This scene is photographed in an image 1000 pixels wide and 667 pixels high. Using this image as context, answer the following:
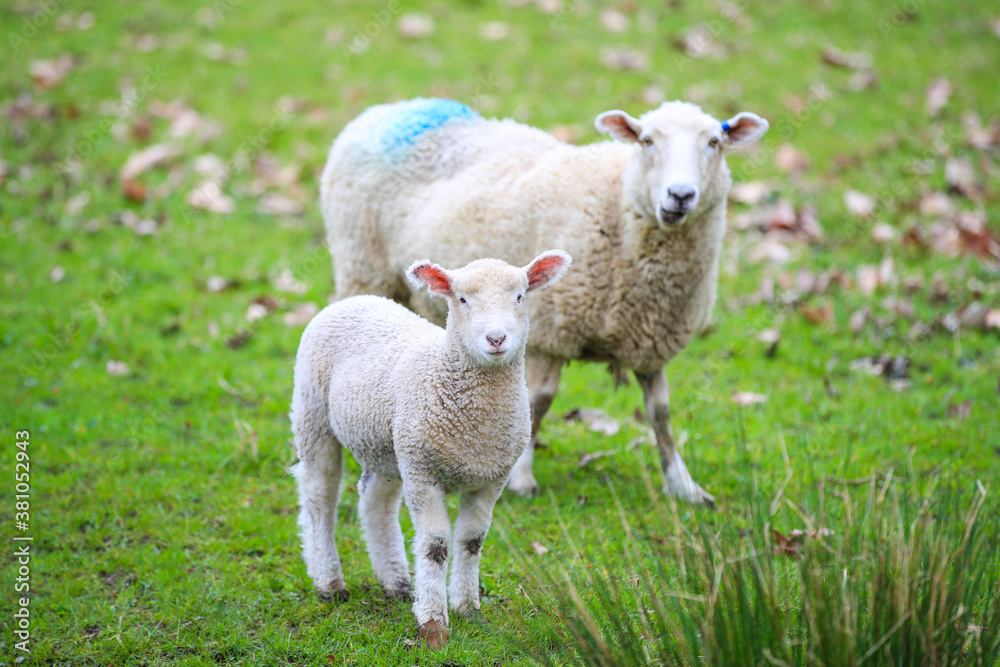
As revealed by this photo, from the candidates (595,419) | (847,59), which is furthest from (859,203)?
(595,419)

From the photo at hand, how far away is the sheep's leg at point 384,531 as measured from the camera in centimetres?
385

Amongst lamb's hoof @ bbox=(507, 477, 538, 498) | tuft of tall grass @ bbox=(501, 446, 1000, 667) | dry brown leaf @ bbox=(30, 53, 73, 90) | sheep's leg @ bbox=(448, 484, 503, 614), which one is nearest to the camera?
tuft of tall grass @ bbox=(501, 446, 1000, 667)

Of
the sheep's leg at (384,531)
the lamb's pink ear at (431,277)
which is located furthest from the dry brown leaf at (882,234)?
the lamb's pink ear at (431,277)

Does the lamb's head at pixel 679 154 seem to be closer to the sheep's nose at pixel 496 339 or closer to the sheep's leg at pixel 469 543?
the sheep's nose at pixel 496 339

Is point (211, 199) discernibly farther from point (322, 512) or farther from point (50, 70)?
point (322, 512)

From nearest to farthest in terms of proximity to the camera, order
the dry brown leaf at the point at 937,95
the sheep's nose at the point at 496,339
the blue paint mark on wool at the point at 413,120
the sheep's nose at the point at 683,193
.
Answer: the sheep's nose at the point at 496,339 → the sheep's nose at the point at 683,193 → the blue paint mark on wool at the point at 413,120 → the dry brown leaf at the point at 937,95

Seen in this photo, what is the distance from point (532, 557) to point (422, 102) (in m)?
3.01

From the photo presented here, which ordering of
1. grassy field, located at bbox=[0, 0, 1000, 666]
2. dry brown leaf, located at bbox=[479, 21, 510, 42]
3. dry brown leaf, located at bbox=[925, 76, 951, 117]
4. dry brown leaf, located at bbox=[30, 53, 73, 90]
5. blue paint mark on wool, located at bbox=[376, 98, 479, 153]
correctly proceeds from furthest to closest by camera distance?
dry brown leaf, located at bbox=[479, 21, 510, 42] < dry brown leaf, located at bbox=[30, 53, 73, 90] < dry brown leaf, located at bbox=[925, 76, 951, 117] < blue paint mark on wool, located at bbox=[376, 98, 479, 153] < grassy field, located at bbox=[0, 0, 1000, 666]

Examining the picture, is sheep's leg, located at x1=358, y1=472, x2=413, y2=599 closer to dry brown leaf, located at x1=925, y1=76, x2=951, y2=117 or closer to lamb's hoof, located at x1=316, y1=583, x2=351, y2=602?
lamb's hoof, located at x1=316, y1=583, x2=351, y2=602

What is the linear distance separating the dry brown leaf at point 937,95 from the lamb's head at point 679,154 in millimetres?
6114

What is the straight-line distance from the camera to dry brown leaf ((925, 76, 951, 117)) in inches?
381

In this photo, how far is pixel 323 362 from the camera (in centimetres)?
371

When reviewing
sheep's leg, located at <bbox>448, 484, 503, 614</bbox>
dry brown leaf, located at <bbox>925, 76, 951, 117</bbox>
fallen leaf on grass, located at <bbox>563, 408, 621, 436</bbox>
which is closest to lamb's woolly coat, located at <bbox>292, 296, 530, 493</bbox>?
sheep's leg, located at <bbox>448, 484, 503, 614</bbox>

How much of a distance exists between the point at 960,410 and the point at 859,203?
125 inches
